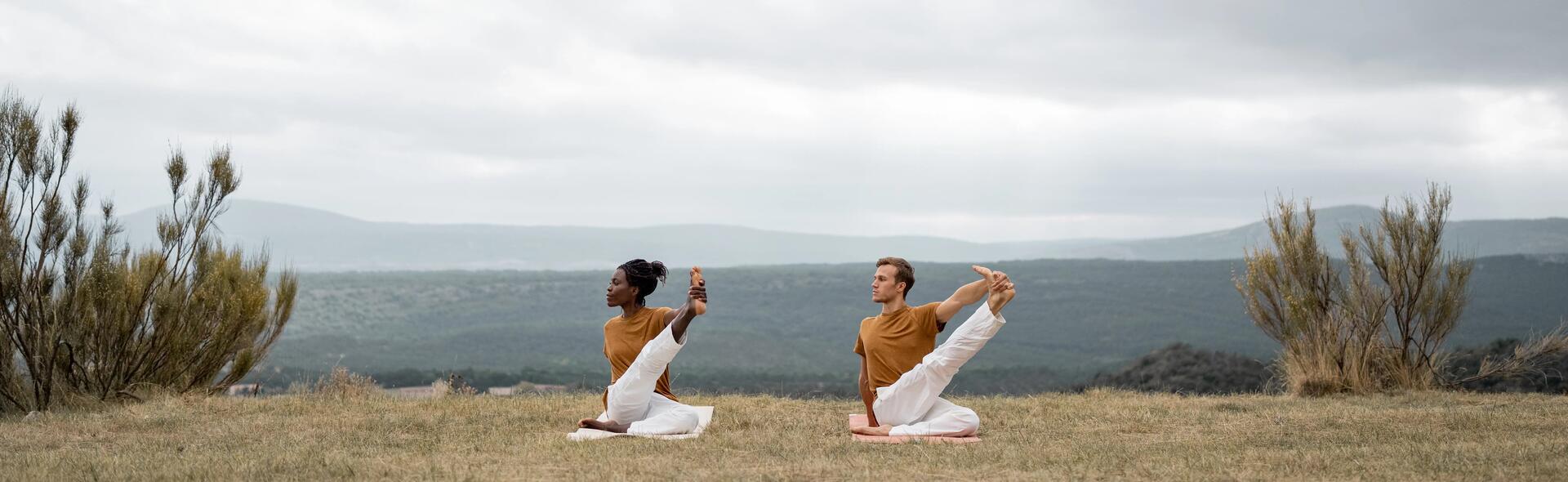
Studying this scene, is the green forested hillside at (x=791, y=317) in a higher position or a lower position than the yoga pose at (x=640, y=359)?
lower

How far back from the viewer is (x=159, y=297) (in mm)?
13820

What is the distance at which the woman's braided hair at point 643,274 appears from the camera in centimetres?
1003

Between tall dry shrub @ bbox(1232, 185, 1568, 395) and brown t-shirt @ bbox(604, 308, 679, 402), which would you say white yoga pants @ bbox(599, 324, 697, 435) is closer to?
brown t-shirt @ bbox(604, 308, 679, 402)

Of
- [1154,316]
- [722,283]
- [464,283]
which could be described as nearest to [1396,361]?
[1154,316]

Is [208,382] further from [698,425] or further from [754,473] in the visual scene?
[754,473]

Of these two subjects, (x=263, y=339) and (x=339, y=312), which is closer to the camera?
(x=263, y=339)

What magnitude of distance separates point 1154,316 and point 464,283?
44.2 metres

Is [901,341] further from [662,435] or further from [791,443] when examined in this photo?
[662,435]

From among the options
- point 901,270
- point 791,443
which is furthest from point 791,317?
point 791,443

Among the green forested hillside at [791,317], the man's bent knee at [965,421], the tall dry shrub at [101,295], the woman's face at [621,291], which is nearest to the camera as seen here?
the man's bent knee at [965,421]

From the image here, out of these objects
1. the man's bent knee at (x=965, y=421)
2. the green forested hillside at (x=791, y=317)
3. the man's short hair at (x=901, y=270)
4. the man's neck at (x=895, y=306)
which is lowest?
the green forested hillside at (x=791, y=317)

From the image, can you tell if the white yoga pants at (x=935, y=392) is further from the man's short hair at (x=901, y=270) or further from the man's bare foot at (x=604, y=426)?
the man's bare foot at (x=604, y=426)

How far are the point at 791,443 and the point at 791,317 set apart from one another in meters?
69.5

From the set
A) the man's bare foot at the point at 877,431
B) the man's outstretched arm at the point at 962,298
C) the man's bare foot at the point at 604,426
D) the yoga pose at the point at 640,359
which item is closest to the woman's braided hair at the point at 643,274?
the yoga pose at the point at 640,359
